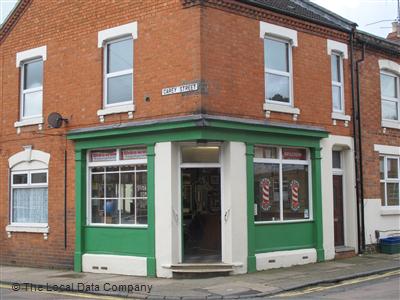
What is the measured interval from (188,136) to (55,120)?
15.2 ft

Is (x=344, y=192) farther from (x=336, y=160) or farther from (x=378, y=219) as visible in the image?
(x=378, y=219)

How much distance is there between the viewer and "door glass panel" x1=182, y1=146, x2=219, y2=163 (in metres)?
14.4

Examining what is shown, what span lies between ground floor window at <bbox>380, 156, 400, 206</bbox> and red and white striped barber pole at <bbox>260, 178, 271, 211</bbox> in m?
5.33

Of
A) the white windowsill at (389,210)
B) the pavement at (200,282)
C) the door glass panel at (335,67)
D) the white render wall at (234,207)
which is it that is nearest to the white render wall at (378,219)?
the white windowsill at (389,210)

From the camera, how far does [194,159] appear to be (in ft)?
47.1

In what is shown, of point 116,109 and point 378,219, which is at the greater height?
point 116,109

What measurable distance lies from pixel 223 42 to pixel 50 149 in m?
6.07

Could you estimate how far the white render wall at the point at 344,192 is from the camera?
16.5m

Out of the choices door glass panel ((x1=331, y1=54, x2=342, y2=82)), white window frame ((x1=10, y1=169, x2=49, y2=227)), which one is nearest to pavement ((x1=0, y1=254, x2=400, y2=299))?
white window frame ((x1=10, y1=169, x2=49, y2=227))

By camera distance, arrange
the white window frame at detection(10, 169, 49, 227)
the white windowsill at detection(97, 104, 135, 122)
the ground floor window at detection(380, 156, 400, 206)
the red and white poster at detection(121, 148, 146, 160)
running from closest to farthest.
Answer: the red and white poster at detection(121, 148, 146, 160) < the white windowsill at detection(97, 104, 135, 122) < the white window frame at detection(10, 169, 49, 227) < the ground floor window at detection(380, 156, 400, 206)

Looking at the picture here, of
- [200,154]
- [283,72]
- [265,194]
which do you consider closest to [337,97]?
[283,72]

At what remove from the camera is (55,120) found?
16.4 meters

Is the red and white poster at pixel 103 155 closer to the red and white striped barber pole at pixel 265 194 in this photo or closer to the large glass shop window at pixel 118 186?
the large glass shop window at pixel 118 186

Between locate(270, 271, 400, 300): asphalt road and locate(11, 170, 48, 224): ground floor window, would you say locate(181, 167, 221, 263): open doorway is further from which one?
locate(11, 170, 48, 224): ground floor window
